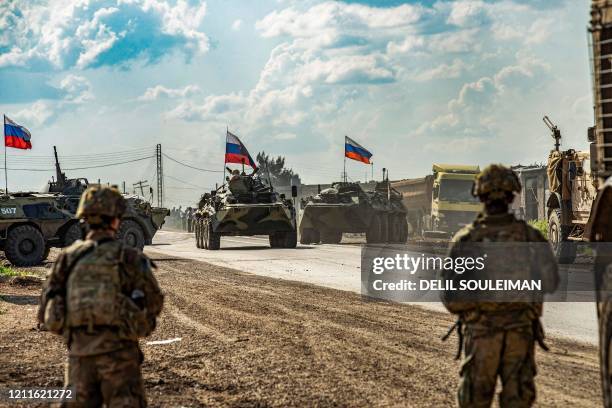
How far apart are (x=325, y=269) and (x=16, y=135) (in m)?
15.7

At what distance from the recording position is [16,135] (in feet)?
94.5

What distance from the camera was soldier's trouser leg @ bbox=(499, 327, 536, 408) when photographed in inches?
168

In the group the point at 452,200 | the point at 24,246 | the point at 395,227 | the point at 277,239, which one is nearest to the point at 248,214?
the point at 277,239

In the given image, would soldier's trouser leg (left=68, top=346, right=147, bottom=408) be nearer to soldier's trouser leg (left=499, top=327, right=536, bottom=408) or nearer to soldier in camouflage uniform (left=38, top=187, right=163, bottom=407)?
soldier in camouflage uniform (left=38, top=187, right=163, bottom=407)

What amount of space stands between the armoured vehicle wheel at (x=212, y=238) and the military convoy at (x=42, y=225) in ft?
12.7

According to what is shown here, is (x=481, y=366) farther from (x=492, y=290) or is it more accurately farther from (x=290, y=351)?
(x=290, y=351)

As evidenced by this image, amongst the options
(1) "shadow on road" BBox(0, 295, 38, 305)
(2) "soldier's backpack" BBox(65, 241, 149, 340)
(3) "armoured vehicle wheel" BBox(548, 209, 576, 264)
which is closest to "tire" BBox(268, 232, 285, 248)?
(3) "armoured vehicle wheel" BBox(548, 209, 576, 264)

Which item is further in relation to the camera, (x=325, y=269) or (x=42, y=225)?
(x=42, y=225)

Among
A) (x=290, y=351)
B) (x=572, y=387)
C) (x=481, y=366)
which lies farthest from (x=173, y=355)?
(x=481, y=366)

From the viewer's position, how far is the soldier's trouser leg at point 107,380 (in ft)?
13.9

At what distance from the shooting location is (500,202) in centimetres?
450

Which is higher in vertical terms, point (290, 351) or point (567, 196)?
point (567, 196)

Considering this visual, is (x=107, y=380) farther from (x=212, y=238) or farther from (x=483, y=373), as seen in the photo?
(x=212, y=238)

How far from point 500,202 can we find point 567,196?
13115mm
